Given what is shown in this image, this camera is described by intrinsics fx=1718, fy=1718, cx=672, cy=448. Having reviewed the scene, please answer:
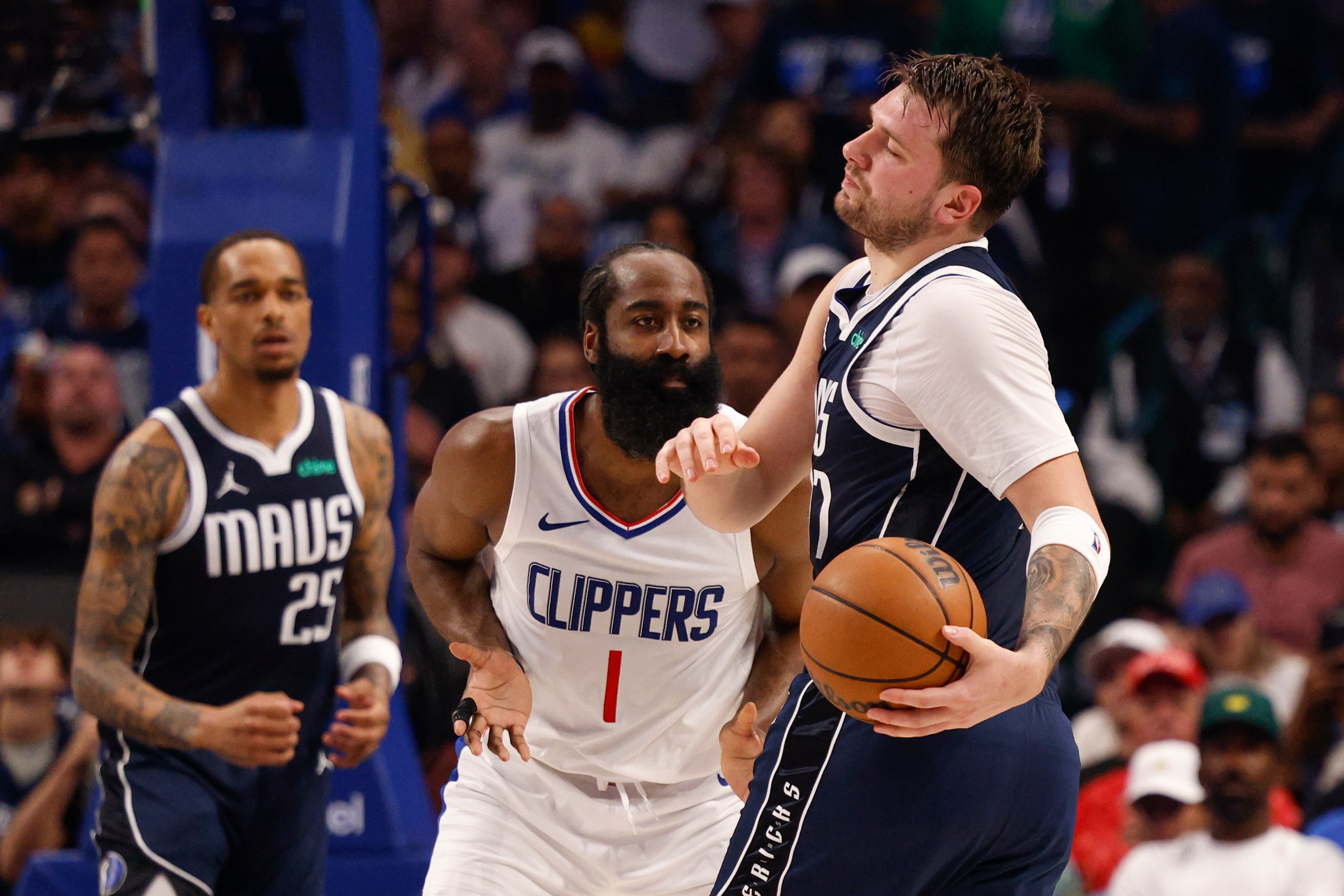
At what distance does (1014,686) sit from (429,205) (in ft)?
14.3

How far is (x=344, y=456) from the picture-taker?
521 cm

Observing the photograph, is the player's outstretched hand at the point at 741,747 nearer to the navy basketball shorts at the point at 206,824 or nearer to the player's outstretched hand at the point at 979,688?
the player's outstretched hand at the point at 979,688

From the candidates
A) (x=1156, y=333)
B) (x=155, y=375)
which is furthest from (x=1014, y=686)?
(x=1156, y=333)

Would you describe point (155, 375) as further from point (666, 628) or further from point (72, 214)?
point (72, 214)

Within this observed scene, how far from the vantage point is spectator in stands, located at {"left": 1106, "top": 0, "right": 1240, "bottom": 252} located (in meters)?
9.53

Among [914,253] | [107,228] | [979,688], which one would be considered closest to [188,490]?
[914,253]

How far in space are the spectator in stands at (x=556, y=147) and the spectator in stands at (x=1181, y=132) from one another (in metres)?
3.00

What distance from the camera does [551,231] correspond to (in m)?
9.67

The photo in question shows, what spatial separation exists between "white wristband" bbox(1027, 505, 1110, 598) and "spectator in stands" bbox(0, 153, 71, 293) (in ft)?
25.9

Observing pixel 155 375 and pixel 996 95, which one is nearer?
pixel 996 95

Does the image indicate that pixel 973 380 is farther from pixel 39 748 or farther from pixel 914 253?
pixel 39 748

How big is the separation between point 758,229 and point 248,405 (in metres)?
4.91

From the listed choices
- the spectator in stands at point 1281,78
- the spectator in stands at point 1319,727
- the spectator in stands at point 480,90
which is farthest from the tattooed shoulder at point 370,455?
the spectator in stands at point 1281,78

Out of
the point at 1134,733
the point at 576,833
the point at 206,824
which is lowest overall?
the point at 1134,733
